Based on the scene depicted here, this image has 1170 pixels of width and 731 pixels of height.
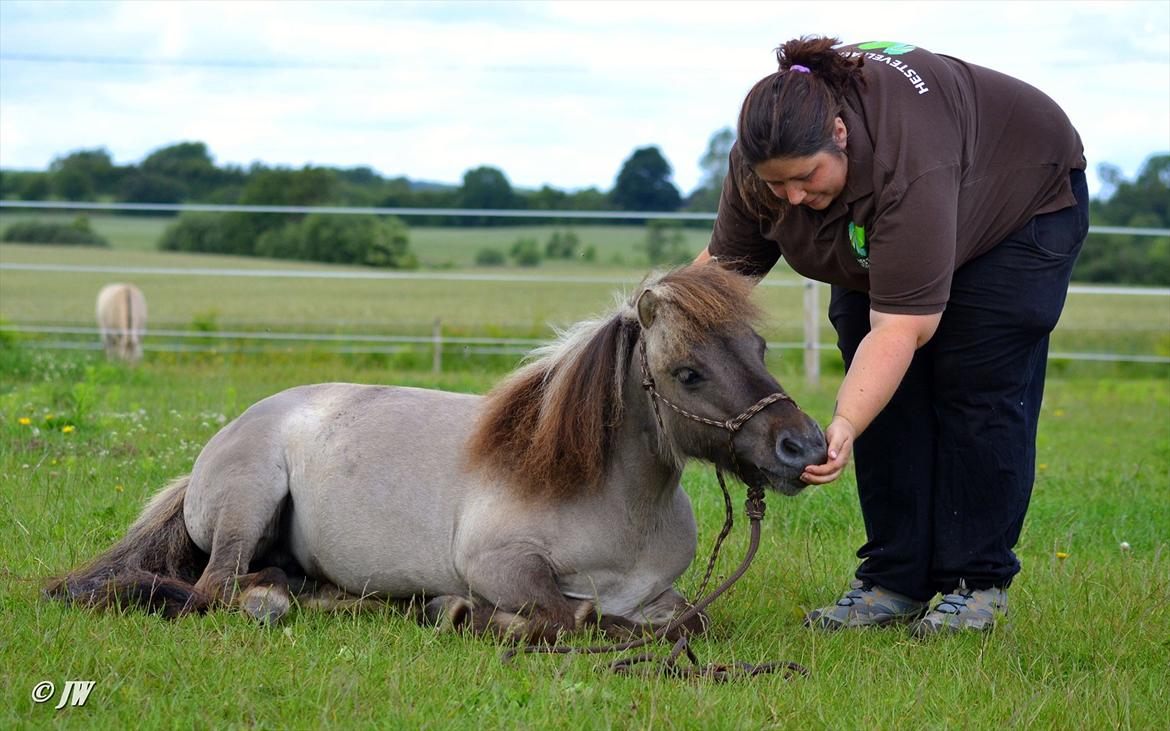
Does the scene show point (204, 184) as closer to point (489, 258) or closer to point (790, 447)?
point (489, 258)

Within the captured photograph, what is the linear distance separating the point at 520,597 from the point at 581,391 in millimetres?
723

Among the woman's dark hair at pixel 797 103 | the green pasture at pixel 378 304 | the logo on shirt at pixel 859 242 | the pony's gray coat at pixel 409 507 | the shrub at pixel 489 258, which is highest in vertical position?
the woman's dark hair at pixel 797 103

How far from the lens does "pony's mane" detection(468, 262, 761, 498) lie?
3713 millimetres

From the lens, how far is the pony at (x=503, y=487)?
370 cm

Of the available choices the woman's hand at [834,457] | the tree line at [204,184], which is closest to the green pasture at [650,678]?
the woman's hand at [834,457]

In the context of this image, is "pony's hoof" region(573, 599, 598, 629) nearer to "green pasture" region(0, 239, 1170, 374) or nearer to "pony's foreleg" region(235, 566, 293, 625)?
"pony's foreleg" region(235, 566, 293, 625)

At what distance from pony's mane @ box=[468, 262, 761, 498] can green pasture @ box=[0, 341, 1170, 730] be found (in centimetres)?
65

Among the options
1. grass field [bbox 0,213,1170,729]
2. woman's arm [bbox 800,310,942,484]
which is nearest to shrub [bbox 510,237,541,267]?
grass field [bbox 0,213,1170,729]

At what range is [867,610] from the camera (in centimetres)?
437

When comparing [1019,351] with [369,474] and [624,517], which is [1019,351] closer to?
[624,517]

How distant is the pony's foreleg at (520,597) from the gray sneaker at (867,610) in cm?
92

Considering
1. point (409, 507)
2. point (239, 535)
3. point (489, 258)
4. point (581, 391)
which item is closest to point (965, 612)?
point (581, 391)

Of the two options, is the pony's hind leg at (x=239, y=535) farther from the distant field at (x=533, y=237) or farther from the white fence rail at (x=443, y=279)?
the distant field at (x=533, y=237)

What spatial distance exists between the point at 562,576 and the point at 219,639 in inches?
44.9
